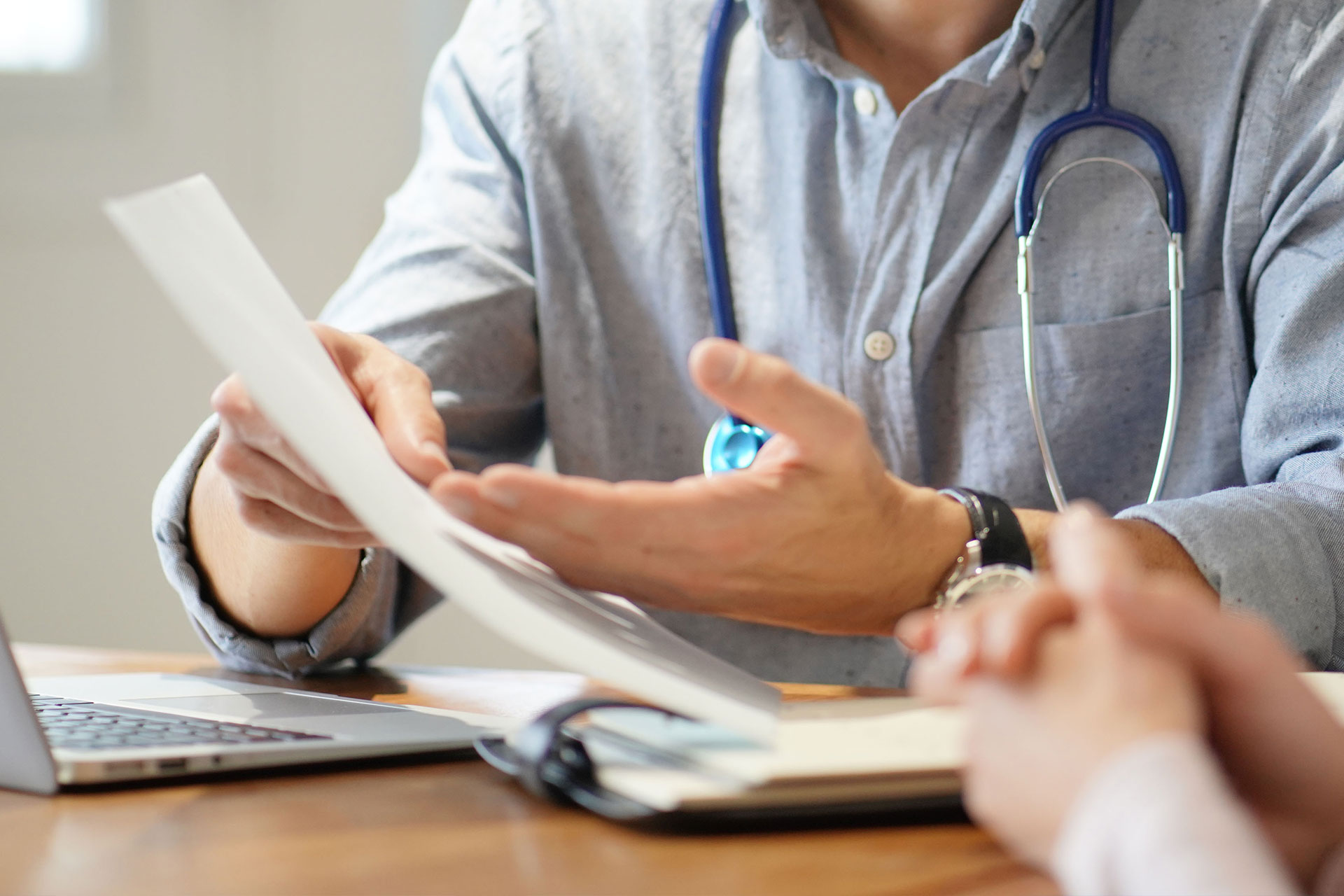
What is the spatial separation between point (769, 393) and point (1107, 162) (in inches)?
22.6

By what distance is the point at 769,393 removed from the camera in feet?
1.45

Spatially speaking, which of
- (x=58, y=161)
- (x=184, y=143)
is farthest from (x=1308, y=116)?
(x=58, y=161)

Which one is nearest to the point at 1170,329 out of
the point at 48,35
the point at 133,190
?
the point at 133,190

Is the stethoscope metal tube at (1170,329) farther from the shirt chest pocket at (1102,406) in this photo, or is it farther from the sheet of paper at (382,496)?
the sheet of paper at (382,496)

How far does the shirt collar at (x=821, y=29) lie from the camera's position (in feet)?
2.88

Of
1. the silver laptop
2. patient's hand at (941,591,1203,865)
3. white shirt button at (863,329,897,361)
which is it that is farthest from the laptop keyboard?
white shirt button at (863,329,897,361)

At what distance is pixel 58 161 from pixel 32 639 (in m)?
0.73

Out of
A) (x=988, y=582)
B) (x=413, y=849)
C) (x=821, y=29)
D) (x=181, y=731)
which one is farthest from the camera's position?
(x=821, y=29)

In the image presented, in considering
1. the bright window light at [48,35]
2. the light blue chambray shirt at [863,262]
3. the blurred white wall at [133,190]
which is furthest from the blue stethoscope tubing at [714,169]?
the bright window light at [48,35]

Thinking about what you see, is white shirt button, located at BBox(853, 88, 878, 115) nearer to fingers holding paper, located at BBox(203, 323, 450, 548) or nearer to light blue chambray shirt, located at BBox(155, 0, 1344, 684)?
light blue chambray shirt, located at BBox(155, 0, 1344, 684)

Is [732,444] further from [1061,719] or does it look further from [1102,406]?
[1061,719]

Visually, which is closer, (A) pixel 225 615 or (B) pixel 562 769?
(B) pixel 562 769

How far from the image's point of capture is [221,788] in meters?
0.43

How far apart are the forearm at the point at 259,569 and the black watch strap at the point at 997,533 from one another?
1.19 ft
